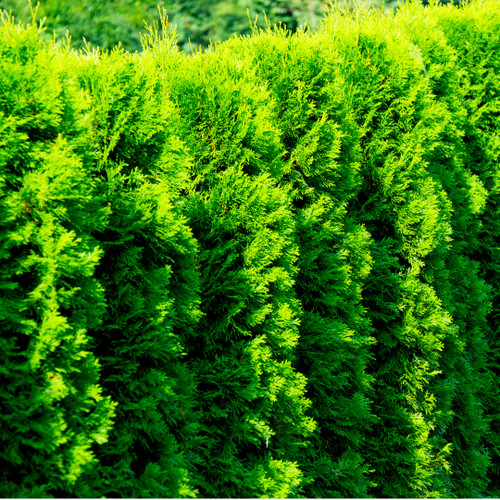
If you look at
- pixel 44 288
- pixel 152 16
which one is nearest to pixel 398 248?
pixel 44 288

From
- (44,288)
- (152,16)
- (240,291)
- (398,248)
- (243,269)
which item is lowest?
(44,288)

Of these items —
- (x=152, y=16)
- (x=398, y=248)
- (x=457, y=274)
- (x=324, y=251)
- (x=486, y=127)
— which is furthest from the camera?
(x=152, y=16)

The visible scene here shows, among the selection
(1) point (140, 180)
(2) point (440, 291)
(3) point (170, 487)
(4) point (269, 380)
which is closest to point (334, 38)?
(2) point (440, 291)

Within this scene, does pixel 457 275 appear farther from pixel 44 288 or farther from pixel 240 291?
pixel 44 288

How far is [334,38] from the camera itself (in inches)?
195

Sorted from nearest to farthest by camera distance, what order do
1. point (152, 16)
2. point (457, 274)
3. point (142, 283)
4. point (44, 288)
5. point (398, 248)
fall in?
1. point (44, 288)
2. point (142, 283)
3. point (398, 248)
4. point (457, 274)
5. point (152, 16)

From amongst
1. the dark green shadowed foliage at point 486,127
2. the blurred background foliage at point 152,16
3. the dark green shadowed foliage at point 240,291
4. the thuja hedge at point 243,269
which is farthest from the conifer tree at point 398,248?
the blurred background foliage at point 152,16

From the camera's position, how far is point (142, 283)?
282cm

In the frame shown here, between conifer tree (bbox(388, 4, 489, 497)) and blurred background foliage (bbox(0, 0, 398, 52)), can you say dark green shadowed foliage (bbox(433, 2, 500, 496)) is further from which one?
blurred background foliage (bbox(0, 0, 398, 52))

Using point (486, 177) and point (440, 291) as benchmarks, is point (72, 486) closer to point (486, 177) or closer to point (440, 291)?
point (440, 291)

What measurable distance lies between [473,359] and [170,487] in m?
4.30

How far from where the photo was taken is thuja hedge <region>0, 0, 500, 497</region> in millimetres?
2352

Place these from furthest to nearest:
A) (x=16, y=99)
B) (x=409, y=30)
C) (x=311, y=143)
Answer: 1. (x=409, y=30)
2. (x=311, y=143)
3. (x=16, y=99)

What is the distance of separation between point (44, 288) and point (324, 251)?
7.91 feet
